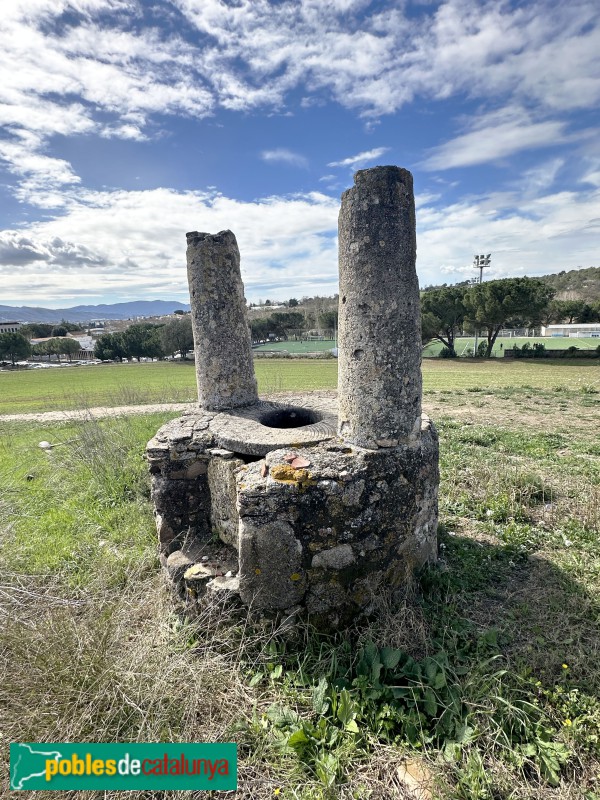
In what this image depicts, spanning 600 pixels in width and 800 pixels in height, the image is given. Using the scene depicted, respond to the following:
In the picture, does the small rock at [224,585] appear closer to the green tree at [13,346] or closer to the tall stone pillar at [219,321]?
the tall stone pillar at [219,321]

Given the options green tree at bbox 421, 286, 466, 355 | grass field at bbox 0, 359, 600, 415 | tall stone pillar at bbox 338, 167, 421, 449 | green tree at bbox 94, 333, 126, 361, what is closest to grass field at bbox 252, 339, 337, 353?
green tree at bbox 421, 286, 466, 355

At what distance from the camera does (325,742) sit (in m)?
2.82

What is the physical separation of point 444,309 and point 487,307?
521 cm

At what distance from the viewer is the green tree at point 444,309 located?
4006 cm

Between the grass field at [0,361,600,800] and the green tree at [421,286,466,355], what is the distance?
3757 cm

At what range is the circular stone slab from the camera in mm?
4355

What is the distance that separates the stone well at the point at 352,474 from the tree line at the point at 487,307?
29.1 metres

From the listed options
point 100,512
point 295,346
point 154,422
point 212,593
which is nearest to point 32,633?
point 212,593

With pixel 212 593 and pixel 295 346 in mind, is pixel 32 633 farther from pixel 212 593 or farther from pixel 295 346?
pixel 295 346

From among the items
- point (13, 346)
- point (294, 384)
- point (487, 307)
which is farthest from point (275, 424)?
point (13, 346)

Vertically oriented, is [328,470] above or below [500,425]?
above

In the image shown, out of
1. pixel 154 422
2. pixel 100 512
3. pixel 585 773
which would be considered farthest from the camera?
pixel 154 422

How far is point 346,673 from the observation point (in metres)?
3.34

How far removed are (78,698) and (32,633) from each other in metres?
0.72
